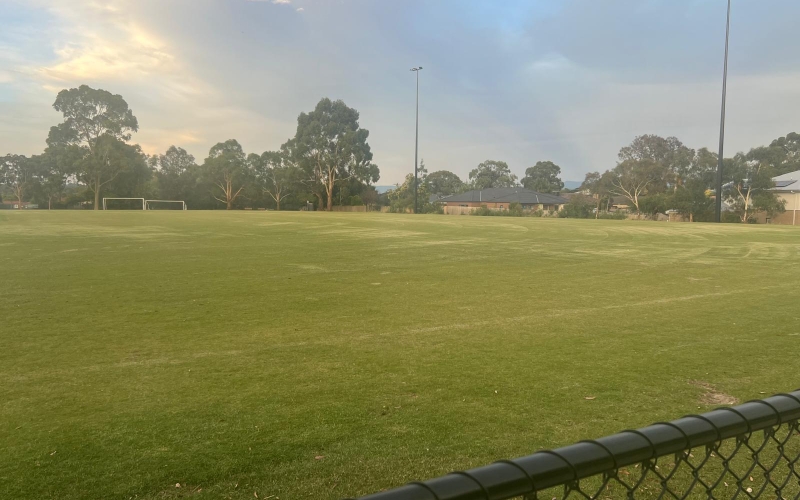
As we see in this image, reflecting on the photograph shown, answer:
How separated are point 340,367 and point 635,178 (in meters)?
59.7

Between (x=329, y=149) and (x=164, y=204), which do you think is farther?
(x=329, y=149)

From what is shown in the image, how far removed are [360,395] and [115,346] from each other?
330 cm

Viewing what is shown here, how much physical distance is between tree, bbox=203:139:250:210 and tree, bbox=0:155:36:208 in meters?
24.7

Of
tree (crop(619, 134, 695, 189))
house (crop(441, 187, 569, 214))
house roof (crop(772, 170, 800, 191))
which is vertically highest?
tree (crop(619, 134, 695, 189))

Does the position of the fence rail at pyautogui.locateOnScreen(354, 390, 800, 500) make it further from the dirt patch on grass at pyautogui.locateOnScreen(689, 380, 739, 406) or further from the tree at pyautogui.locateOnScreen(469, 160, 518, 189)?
the tree at pyautogui.locateOnScreen(469, 160, 518, 189)

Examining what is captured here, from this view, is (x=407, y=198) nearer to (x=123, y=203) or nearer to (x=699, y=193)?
(x=123, y=203)

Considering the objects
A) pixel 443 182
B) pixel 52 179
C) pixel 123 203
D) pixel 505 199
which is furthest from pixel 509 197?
pixel 52 179

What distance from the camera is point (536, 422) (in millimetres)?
4289

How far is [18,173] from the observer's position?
269ft

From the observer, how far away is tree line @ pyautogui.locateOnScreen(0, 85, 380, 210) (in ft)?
237

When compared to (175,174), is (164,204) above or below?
below

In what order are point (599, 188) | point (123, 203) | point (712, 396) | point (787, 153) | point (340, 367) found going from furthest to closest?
point (787, 153) → point (123, 203) → point (599, 188) → point (340, 367) → point (712, 396)

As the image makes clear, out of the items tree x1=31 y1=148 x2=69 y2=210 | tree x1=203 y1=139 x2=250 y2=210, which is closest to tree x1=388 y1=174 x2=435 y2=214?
tree x1=203 y1=139 x2=250 y2=210

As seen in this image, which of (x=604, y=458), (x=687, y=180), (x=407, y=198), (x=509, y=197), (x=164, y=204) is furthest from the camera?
(x=509, y=197)
